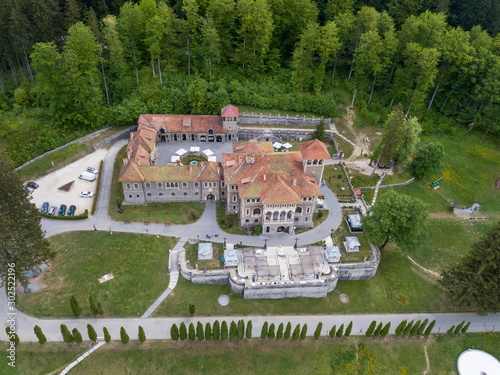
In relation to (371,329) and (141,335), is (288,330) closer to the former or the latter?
(371,329)

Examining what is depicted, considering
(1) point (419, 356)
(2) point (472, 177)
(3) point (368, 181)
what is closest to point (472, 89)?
(2) point (472, 177)

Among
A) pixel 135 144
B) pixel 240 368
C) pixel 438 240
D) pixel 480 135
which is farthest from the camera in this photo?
pixel 480 135

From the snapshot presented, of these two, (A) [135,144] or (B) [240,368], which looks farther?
(A) [135,144]

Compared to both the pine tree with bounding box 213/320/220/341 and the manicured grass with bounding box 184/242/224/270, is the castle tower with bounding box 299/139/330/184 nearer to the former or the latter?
the manicured grass with bounding box 184/242/224/270

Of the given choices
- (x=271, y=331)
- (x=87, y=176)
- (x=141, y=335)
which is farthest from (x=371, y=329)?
(x=87, y=176)

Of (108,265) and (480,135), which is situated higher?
(480,135)

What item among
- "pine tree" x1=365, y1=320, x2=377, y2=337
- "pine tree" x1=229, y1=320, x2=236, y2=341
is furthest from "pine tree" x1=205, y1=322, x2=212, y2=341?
"pine tree" x1=365, y1=320, x2=377, y2=337

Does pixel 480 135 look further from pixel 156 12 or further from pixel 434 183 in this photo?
pixel 156 12

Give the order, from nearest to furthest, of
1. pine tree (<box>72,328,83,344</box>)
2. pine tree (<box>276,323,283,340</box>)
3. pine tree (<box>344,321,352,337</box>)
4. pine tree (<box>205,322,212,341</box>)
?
pine tree (<box>72,328,83,344</box>)
pine tree (<box>205,322,212,341</box>)
pine tree (<box>276,323,283,340</box>)
pine tree (<box>344,321,352,337</box>)
